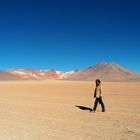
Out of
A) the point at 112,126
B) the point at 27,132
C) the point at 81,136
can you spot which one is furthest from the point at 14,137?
the point at 112,126

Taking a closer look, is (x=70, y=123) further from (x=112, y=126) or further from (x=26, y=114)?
(x=26, y=114)

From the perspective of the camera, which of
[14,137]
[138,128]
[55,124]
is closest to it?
[14,137]

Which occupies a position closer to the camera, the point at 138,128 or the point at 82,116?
the point at 138,128

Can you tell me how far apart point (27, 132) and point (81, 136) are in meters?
1.78

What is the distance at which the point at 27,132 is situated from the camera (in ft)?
27.4

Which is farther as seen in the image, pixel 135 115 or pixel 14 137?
pixel 135 115

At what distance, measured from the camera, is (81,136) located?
788cm

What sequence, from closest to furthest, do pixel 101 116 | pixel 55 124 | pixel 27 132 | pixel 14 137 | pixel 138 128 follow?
1. pixel 14 137
2. pixel 27 132
3. pixel 138 128
4. pixel 55 124
5. pixel 101 116

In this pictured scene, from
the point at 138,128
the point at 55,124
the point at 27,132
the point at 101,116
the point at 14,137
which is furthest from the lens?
the point at 101,116

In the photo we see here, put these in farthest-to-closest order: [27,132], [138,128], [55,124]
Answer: [55,124] < [138,128] < [27,132]

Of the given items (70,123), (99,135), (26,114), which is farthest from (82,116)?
(99,135)

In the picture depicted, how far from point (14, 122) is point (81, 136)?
10.7ft

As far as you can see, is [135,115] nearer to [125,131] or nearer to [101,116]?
[101,116]

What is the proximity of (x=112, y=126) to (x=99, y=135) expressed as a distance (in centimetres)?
142
